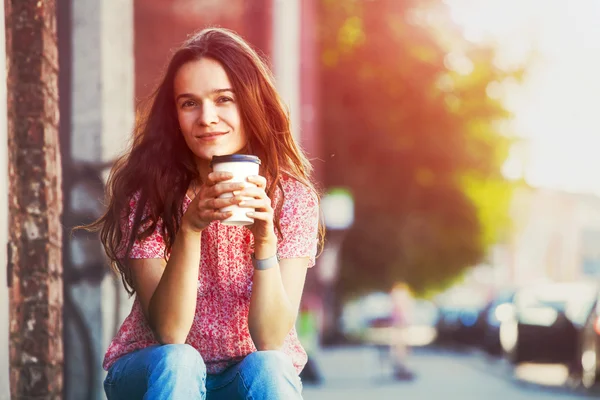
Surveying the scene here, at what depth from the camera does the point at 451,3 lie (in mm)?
20266

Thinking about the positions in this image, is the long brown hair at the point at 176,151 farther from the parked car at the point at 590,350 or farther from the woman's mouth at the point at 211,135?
the parked car at the point at 590,350

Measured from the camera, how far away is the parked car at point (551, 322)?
15.5m

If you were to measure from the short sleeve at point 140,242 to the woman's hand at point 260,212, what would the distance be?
304 mm

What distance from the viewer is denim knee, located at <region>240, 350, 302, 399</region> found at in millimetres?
2922

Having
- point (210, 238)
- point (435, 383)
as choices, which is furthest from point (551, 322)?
Result: point (210, 238)

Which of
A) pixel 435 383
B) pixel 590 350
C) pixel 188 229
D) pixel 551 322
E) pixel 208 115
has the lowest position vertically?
pixel 435 383

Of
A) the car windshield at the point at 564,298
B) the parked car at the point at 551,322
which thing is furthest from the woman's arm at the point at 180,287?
the car windshield at the point at 564,298

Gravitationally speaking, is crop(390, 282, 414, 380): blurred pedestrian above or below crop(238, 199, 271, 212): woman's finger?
below

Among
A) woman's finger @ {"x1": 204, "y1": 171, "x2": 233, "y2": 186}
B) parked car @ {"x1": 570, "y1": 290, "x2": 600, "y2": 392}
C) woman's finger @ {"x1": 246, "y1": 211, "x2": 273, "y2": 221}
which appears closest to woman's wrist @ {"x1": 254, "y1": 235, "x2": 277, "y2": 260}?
woman's finger @ {"x1": 246, "y1": 211, "x2": 273, "y2": 221}

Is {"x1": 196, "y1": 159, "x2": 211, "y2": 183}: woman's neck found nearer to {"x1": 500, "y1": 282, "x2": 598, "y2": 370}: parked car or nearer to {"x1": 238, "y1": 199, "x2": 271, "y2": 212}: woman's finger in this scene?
{"x1": 238, "y1": 199, "x2": 271, "y2": 212}: woman's finger

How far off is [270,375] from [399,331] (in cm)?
1509

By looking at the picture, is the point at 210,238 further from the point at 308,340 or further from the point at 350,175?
the point at 350,175

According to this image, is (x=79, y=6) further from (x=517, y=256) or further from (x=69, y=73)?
(x=517, y=256)

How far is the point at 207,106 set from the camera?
3256mm
